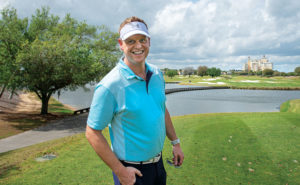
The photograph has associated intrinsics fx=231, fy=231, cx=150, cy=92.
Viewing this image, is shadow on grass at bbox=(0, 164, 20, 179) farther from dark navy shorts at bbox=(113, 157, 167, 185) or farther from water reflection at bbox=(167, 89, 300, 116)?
water reflection at bbox=(167, 89, 300, 116)

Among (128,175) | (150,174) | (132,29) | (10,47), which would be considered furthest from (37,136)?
(132,29)

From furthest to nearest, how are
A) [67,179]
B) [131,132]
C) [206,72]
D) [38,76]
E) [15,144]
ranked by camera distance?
[206,72], [38,76], [15,144], [67,179], [131,132]

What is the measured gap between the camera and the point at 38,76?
65.1 feet

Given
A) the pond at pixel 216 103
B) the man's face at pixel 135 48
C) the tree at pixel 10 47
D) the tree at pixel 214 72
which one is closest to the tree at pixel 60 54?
the tree at pixel 10 47

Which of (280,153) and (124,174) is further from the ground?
(124,174)

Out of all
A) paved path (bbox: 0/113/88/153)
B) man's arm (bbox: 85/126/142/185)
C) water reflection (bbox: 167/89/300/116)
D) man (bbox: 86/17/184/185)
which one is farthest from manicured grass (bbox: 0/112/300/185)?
water reflection (bbox: 167/89/300/116)

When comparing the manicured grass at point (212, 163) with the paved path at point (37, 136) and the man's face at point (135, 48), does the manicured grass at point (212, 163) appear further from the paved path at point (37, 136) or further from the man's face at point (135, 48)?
the paved path at point (37, 136)

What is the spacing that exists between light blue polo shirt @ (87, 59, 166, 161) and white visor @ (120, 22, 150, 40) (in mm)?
264

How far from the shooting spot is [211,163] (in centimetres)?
625

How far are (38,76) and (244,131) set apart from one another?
1730 centimetres

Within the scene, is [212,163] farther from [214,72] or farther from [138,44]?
[214,72]

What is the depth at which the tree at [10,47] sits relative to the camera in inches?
731

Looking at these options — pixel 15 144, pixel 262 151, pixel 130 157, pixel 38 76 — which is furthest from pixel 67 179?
pixel 38 76

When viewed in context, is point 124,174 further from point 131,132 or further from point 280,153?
point 280,153
